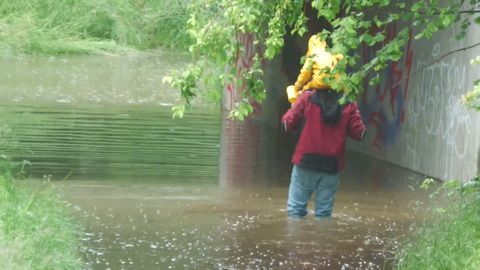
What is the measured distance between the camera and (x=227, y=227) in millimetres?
9453

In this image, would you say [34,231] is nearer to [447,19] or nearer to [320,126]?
[320,126]

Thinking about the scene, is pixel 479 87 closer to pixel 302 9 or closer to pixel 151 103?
pixel 302 9

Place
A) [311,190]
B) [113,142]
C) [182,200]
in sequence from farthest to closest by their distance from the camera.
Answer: [113,142], [182,200], [311,190]

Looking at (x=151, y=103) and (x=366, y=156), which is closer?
(x=366, y=156)

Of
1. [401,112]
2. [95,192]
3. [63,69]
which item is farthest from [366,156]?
[63,69]

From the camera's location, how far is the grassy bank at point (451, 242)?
6.94 metres

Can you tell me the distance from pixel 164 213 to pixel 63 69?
83.3 feet

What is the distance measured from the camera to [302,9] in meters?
9.23

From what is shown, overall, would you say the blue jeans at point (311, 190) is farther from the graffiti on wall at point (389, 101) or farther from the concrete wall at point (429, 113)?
the graffiti on wall at point (389, 101)

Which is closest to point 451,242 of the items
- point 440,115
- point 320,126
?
point 320,126

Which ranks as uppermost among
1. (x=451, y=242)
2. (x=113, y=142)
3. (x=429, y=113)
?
(x=429, y=113)

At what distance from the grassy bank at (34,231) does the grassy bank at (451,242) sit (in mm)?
2240

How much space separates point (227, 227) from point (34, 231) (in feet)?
7.30

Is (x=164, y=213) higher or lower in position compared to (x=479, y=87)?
lower
